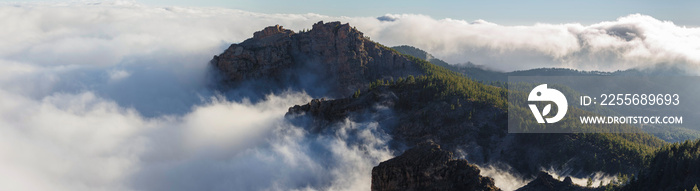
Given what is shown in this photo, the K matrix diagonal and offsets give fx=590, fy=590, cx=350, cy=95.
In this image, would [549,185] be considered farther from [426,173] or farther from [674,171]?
[426,173]

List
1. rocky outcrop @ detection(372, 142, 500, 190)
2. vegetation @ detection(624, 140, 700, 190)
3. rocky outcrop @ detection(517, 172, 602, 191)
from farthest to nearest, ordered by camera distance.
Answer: rocky outcrop @ detection(517, 172, 602, 191) → vegetation @ detection(624, 140, 700, 190) → rocky outcrop @ detection(372, 142, 500, 190)

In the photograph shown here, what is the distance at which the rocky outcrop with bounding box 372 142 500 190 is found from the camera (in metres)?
111

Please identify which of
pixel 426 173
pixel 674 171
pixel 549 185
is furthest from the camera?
pixel 549 185

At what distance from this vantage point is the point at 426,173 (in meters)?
114

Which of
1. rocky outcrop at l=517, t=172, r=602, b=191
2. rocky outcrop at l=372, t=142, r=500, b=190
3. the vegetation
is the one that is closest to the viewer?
rocky outcrop at l=372, t=142, r=500, b=190

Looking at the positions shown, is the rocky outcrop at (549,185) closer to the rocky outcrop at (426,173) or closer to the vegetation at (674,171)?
the vegetation at (674,171)

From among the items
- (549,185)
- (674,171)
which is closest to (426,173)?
(549,185)

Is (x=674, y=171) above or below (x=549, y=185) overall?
above

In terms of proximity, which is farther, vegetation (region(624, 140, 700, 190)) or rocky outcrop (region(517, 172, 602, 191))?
rocky outcrop (region(517, 172, 602, 191))

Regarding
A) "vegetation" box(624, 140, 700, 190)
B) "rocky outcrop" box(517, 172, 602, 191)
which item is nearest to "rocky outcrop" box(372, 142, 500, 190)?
"rocky outcrop" box(517, 172, 602, 191)

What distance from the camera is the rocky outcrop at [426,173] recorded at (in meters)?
111

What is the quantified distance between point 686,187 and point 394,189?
201 ft

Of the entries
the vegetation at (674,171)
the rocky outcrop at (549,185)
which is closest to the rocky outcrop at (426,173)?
the rocky outcrop at (549,185)

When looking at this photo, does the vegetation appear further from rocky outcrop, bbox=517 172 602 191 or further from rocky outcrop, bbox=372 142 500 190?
rocky outcrop, bbox=372 142 500 190
